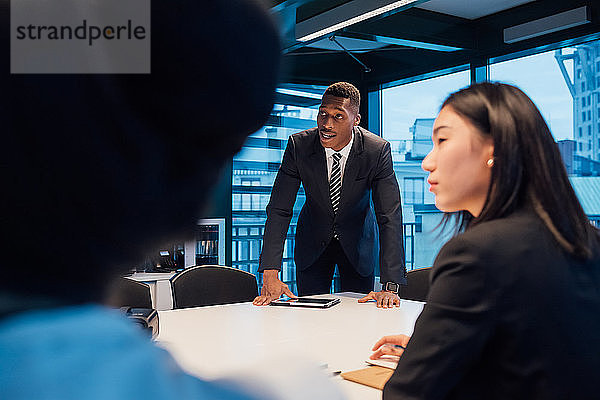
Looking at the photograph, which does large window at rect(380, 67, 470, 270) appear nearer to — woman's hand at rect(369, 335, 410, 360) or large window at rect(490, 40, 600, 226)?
large window at rect(490, 40, 600, 226)

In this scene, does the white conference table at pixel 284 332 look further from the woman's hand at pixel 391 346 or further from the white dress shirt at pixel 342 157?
the white dress shirt at pixel 342 157

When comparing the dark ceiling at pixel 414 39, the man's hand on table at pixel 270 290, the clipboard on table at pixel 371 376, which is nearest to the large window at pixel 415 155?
the dark ceiling at pixel 414 39

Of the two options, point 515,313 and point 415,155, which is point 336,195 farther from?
point 415,155

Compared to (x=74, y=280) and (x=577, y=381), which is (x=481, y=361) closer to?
(x=577, y=381)

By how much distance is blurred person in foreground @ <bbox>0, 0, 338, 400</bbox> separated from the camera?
267mm

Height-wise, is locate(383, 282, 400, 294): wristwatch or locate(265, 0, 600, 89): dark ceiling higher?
locate(265, 0, 600, 89): dark ceiling

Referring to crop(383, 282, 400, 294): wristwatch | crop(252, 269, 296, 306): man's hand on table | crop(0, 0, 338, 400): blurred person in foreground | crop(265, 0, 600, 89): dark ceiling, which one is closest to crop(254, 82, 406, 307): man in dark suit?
crop(252, 269, 296, 306): man's hand on table

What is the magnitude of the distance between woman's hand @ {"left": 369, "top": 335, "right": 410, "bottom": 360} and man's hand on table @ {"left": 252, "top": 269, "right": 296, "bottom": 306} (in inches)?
44.7

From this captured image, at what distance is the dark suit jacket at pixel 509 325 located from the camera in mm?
1114

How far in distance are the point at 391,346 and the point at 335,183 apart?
5.92ft

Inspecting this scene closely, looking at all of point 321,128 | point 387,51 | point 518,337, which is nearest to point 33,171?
point 518,337

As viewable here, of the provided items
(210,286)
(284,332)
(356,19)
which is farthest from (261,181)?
(284,332)

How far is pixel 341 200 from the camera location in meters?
3.34

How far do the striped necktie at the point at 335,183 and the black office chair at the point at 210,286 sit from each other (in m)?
0.66
